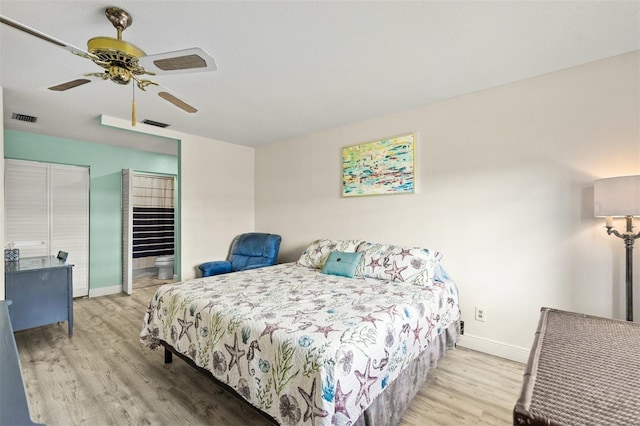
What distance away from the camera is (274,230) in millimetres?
4680

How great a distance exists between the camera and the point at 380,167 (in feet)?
11.2

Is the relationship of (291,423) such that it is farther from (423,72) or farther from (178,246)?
(178,246)

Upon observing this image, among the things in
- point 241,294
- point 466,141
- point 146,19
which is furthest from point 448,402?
point 146,19

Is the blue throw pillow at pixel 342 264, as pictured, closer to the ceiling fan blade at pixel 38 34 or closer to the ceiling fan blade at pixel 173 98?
the ceiling fan blade at pixel 173 98

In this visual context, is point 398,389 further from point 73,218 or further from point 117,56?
point 73,218

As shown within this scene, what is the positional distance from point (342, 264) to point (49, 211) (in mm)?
4405

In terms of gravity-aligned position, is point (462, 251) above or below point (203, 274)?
above

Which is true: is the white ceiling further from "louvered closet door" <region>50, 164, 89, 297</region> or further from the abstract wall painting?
"louvered closet door" <region>50, 164, 89, 297</region>

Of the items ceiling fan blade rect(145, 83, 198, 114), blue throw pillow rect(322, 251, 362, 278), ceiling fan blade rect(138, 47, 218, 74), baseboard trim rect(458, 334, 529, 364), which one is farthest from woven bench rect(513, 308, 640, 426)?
ceiling fan blade rect(145, 83, 198, 114)

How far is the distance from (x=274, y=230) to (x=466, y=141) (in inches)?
117

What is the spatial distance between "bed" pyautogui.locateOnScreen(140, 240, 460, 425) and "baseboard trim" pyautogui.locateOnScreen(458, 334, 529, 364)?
0.83ft

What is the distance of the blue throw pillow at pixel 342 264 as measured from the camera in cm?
293

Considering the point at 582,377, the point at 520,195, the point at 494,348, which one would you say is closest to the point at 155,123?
the point at 520,195

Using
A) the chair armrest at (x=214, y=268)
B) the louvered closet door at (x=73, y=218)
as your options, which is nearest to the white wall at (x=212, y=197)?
the chair armrest at (x=214, y=268)
